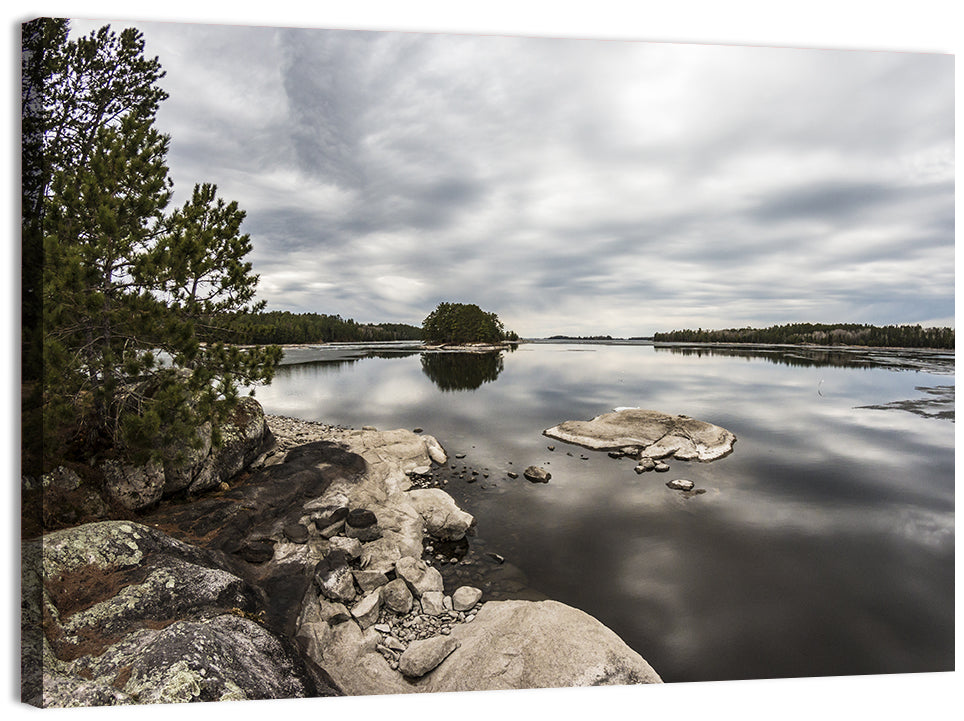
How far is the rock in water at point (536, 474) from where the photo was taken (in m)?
8.59

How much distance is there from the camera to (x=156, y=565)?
130 inches

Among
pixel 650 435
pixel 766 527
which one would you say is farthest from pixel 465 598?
pixel 650 435

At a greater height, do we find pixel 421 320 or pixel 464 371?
pixel 421 320

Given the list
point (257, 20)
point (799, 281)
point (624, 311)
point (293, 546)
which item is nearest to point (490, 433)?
point (624, 311)

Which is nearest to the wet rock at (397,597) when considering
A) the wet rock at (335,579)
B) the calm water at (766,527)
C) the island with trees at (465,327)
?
the wet rock at (335,579)

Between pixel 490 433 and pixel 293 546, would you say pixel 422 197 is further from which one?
pixel 490 433

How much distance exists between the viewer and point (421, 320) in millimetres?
7348

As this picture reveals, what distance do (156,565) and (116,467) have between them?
76.6 inches

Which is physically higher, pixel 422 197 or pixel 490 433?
pixel 422 197

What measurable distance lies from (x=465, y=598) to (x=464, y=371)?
12.8 meters

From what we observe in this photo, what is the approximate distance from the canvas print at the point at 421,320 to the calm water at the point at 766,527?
5 cm

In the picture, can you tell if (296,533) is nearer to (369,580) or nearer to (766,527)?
(369,580)

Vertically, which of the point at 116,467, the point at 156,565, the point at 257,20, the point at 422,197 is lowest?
the point at 156,565

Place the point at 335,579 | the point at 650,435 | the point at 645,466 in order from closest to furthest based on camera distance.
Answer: the point at 335,579 < the point at 645,466 < the point at 650,435
